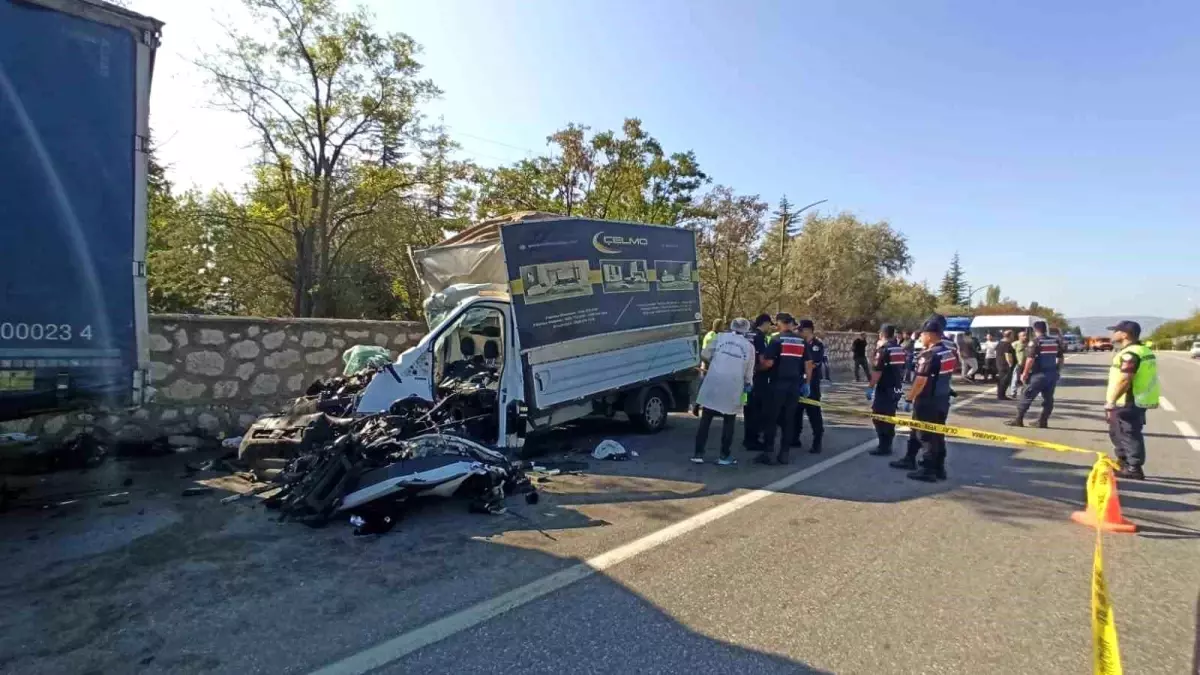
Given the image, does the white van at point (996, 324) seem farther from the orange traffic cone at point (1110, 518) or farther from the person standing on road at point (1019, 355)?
the orange traffic cone at point (1110, 518)

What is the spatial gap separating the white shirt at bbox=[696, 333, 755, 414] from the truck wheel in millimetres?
1907

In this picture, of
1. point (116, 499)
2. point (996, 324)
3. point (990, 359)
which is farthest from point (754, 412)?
point (996, 324)

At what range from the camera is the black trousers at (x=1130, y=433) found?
6.78 meters

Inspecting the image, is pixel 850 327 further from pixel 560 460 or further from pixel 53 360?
pixel 53 360

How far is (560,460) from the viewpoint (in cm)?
754

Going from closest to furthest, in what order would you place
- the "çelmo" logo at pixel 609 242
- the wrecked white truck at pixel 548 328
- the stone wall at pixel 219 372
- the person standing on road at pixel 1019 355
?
the wrecked white truck at pixel 548 328, the stone wall at pixel 219 372, the "çelmo" logo at pixel 609 242, the person standing on road at pixel 1019 355

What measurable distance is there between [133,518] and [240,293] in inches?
614

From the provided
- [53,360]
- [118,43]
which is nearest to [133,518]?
[53,360]

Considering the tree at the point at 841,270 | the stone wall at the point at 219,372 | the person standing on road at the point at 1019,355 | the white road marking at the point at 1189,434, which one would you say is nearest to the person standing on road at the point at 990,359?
the person standing on road at the point at 1019,355

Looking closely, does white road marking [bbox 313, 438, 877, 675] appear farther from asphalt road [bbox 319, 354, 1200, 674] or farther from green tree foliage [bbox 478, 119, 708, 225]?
green tree foliage [bbox 478, 119, 708, 225]

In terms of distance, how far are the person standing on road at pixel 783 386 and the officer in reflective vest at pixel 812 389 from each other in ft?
0.92

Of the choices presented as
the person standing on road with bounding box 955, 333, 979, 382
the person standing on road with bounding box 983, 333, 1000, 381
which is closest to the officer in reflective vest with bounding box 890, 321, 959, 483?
the person standing on road with bounding box 955, 333, 979, 382

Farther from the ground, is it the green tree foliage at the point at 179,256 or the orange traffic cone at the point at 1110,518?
the green tree foliage at the point at 179,256

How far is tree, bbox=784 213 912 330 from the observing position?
3388 cm
